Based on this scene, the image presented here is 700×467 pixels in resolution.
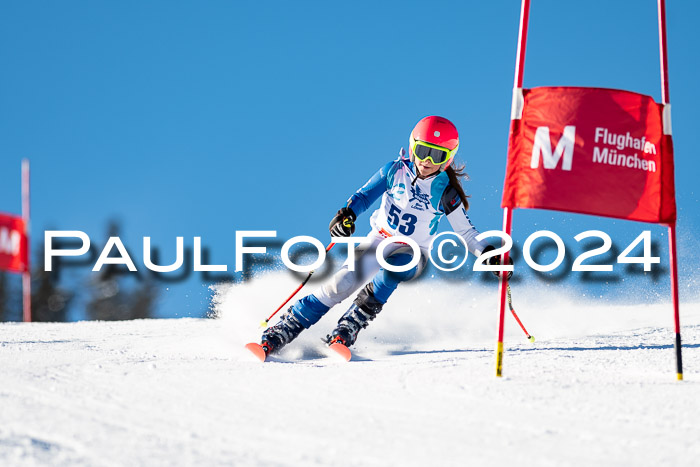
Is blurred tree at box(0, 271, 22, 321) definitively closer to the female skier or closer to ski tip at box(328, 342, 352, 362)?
the female skier

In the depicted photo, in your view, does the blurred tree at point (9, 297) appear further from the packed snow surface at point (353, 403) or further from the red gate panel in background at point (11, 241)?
the packed snow surface at point (353, 403)

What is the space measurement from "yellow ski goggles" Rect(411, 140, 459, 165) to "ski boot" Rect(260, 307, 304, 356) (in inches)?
55.8

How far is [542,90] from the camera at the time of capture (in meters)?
3.52

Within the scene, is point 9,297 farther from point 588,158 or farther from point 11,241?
point 588,158

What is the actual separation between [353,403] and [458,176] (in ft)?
8.34

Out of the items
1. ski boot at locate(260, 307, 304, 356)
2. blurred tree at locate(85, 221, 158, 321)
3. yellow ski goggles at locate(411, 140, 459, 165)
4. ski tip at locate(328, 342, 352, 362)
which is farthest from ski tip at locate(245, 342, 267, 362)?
blurred tree at locate(85, 221, 158, 321)

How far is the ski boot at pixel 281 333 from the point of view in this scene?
4438 millimetres

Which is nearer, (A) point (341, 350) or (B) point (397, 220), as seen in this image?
(A) point (341, 350)

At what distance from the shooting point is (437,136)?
4676mm

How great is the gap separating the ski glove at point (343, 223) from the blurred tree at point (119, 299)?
85.5ft

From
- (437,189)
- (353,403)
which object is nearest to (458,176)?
(437,189)

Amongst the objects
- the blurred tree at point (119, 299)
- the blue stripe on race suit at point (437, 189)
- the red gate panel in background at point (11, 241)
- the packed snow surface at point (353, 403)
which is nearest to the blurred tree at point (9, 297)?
the blurred tree at point (119, 299)

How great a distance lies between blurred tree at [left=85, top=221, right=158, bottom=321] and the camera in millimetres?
29625

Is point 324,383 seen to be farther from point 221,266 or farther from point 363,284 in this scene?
point 221,266
